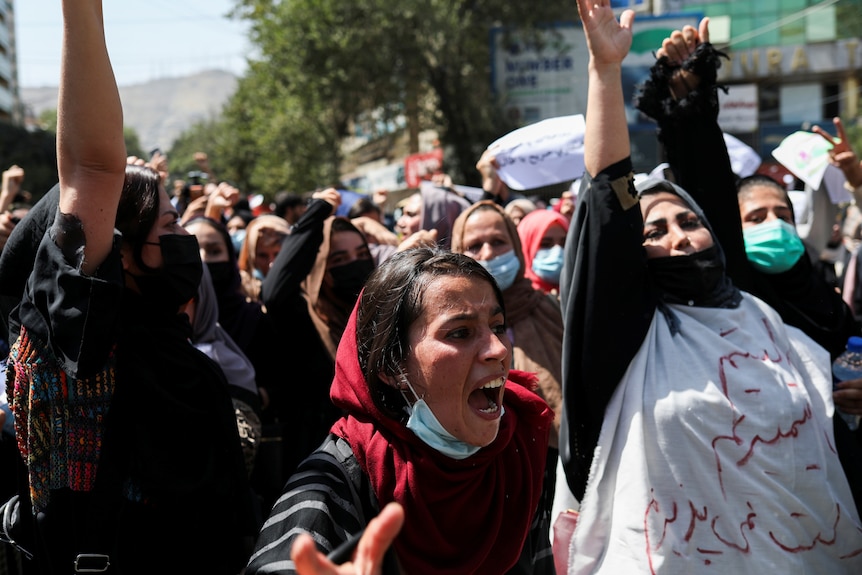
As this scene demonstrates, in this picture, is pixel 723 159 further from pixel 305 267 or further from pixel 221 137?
pixel 221 137

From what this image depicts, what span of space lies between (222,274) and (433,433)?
2.47m

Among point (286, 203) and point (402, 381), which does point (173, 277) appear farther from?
point (286, 203)

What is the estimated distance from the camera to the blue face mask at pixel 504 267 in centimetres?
368

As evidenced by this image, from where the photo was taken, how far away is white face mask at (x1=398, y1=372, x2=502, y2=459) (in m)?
1.88

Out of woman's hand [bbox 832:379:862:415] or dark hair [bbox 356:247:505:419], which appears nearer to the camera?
dark hair [bbox 356:247:505:419]

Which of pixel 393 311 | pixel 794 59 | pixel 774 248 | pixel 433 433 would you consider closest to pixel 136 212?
pixel 393 311

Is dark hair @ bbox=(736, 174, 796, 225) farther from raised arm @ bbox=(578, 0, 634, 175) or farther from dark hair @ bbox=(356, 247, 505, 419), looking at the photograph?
dark hair @ bbox=(356, 247, 505, 419)

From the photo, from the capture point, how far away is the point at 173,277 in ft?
7.55

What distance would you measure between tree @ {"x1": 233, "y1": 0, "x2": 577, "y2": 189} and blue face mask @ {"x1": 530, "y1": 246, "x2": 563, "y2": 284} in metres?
16.0

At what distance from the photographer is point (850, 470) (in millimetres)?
2492

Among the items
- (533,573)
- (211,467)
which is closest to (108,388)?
(211,467)

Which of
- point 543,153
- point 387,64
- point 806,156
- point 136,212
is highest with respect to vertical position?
point 387,64

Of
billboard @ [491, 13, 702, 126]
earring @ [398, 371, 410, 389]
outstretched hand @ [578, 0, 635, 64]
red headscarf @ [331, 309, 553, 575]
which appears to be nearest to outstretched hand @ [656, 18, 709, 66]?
outstretched hand @ [578, 0, 635, 64]

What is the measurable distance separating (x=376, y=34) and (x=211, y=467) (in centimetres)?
1863
